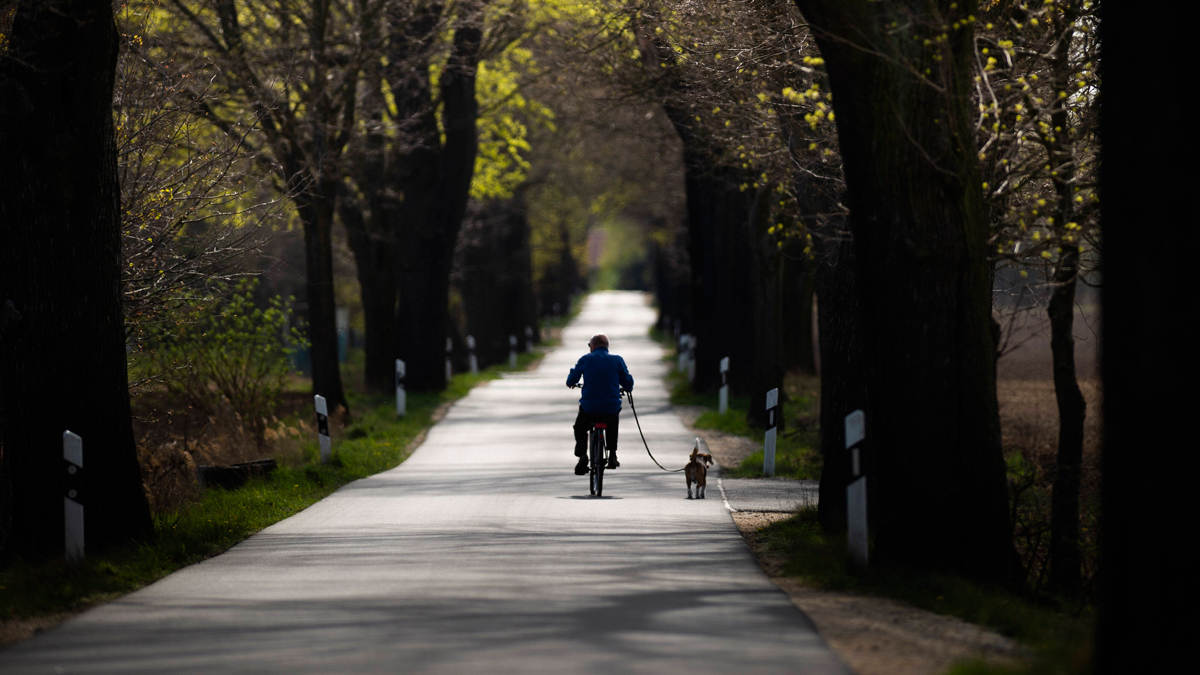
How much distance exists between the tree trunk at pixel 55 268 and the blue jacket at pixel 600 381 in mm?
5599

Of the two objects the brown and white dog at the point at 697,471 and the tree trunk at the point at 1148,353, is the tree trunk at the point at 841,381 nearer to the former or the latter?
the brown and white dog at the point at 697,471

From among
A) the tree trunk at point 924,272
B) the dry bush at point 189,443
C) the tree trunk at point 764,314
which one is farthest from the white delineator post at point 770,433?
the tree trunk at point 924,272

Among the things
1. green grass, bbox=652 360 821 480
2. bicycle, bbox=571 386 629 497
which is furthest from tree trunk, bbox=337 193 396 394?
bicycle, bbox=571 386 629 497

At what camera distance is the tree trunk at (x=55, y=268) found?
9.62m

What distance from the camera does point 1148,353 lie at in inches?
220

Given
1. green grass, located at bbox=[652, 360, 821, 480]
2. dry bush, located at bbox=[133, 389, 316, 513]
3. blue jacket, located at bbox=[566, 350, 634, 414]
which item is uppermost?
blue jacket, located at bbox=[566, 350, 634, 414]

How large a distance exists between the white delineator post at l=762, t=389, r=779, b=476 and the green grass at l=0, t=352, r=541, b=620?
4845 millimetres

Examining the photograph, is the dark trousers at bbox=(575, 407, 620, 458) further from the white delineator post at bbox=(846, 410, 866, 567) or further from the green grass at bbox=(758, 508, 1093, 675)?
the white delineator post at bbox=(846, 410, 866, 567)

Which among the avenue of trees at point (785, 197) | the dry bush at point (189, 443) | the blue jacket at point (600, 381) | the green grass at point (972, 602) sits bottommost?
the green grass at point (972, 602)

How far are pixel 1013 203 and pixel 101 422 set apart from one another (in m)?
8.34

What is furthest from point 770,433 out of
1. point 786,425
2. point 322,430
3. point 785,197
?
point 786,425

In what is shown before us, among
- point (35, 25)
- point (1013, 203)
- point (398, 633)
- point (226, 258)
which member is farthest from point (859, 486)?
point (226, 258)

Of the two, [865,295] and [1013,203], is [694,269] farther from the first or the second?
[865,295]

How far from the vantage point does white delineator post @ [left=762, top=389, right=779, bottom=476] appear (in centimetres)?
1569
